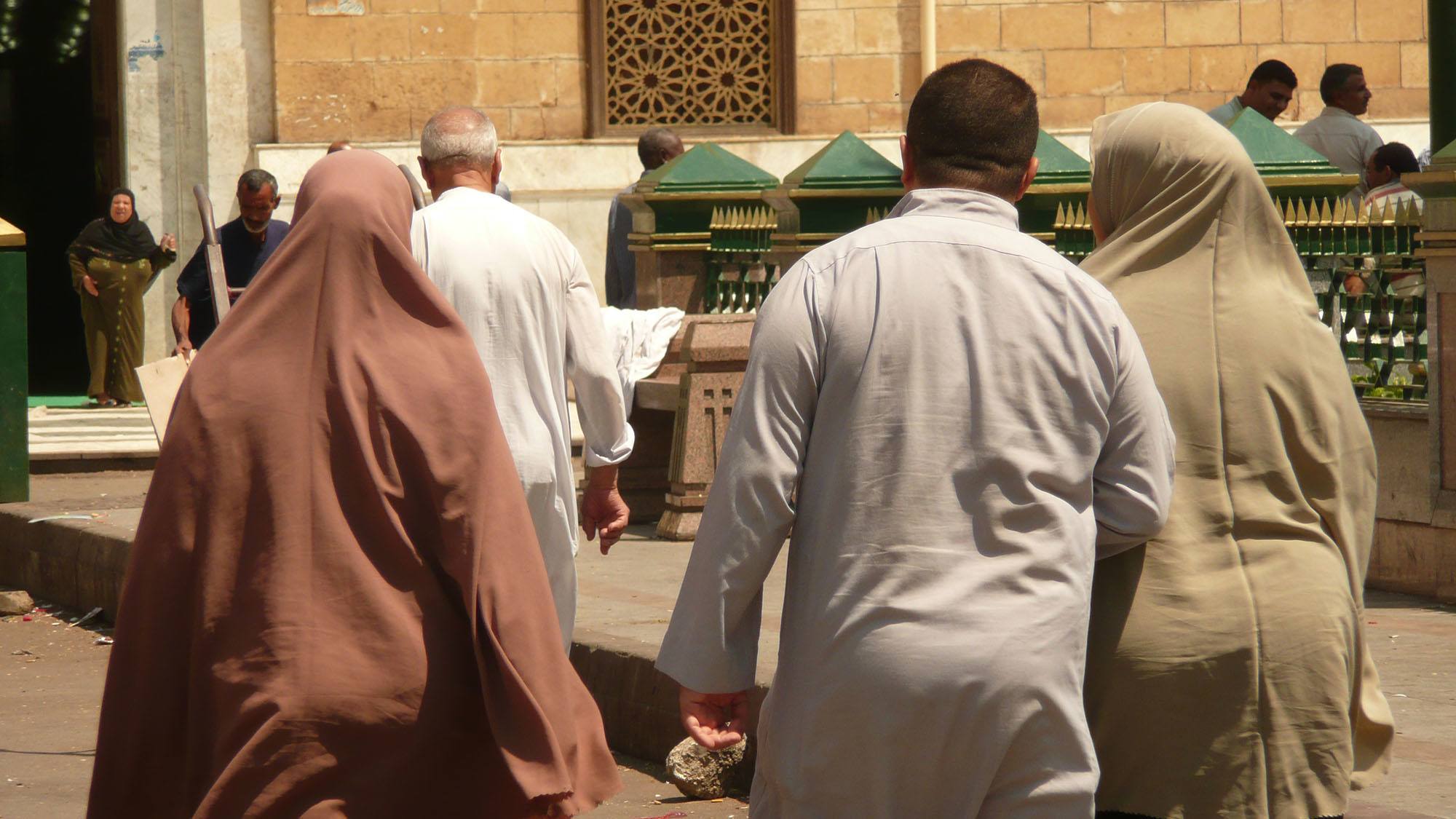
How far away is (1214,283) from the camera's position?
2844 millimetres

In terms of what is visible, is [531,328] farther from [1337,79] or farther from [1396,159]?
[1337,79]

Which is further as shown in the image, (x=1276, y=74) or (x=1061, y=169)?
(x=1276, y=74)

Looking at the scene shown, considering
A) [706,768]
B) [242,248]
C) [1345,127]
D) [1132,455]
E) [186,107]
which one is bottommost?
[706,768]

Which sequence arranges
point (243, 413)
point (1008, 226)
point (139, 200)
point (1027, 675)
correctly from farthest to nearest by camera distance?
point (139, 200), point (243, 413), point (1008, 226), point (1027, 675)

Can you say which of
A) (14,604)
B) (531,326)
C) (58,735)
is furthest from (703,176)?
(531,326)

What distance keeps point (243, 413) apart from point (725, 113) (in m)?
11.3

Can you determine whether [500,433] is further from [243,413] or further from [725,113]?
[725,113]

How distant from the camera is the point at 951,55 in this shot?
13.9 meters

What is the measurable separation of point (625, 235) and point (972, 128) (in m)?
7.76

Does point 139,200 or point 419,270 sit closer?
point 419,270

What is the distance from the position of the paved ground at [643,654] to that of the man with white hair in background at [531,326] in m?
0.64

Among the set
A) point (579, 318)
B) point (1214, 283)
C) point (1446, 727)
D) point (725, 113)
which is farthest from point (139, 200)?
point (1214, 283)

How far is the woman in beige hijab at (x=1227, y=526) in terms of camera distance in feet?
8.98

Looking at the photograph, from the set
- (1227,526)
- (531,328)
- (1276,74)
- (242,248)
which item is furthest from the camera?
(1276,74)
